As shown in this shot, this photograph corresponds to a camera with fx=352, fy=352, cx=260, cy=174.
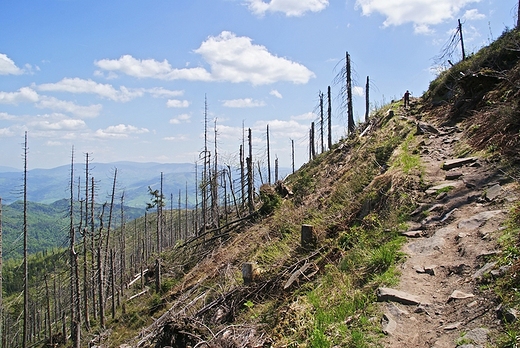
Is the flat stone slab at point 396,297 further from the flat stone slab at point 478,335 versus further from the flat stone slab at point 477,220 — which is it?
the flat stone slab at point 477,220

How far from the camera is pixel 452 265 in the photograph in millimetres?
4566

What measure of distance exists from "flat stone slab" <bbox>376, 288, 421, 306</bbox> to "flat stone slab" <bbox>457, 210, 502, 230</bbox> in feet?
5.74

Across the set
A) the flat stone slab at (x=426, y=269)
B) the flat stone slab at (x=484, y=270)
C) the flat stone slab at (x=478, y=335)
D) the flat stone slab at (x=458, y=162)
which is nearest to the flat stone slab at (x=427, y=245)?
the flat stone slab at (x=426, y=269)

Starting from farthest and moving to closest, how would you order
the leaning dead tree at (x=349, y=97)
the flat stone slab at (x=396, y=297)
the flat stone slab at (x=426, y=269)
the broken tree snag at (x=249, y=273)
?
1. the leaning dead tree at (x=349, y=97)
2. the broken tree snag at (x=249, y=273)
3. the flat stone slab at (x=426, y=269)
4. the flat stone slab at (x=396, y=297)

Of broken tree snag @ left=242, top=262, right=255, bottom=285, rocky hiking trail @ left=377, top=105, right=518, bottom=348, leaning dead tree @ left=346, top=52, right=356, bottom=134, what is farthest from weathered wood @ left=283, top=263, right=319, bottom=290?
leaning dead tree @ left=346, top=52, right=356, bottom=134

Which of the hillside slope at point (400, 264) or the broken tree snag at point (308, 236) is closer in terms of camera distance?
the hillside slope at point (400, 264)

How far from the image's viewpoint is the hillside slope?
374 centimetres

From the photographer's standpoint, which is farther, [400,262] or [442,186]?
[442,186]

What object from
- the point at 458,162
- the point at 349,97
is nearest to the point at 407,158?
the point at 458,162

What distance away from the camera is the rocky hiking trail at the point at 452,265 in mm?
3467

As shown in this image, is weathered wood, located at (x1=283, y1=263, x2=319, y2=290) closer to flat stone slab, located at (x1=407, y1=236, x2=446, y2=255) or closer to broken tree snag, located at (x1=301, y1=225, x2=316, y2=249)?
broken tree snag, located at (x1=301, y1=225, x2=316, y2=249)

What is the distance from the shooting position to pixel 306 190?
46.6 feet

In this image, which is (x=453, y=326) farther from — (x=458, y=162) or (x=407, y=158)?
(x=407, y=158)

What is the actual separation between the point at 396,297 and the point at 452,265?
0.98 m
